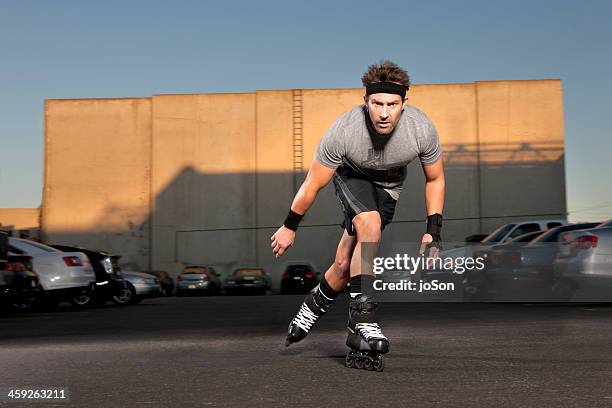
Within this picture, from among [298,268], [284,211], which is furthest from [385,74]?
[284,211]

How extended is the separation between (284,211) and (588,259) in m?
37.1

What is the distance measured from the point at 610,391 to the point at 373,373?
53.3 inches

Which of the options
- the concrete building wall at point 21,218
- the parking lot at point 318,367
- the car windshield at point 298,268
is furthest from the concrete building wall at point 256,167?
the parking lot at point 318,367

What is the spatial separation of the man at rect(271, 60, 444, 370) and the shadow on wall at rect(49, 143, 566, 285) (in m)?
43.5

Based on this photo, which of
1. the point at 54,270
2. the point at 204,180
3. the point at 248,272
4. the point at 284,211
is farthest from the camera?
the point at 204,180

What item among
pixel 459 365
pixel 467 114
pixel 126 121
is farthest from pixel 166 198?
pixel 459 365

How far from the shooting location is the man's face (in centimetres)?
Answer: 546

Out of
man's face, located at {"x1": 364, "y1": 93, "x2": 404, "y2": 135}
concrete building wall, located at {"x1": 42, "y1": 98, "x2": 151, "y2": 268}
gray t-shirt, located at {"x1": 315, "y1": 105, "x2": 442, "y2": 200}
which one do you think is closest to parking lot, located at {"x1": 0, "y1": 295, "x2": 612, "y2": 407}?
gray t-shirt, located at {"x1": 315, "y1": 105, "x2": 442, "y2": 200}

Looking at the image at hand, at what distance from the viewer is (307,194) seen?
5.82 metres

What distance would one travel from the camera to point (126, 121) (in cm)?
5225

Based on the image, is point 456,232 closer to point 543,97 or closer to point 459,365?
point 543,97

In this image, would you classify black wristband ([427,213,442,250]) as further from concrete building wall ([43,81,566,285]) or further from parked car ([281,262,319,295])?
concrete building wall ([43,81,566,285])

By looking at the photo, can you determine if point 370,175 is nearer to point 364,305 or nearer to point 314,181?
point 314,181

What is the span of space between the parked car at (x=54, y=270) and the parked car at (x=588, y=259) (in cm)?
848
